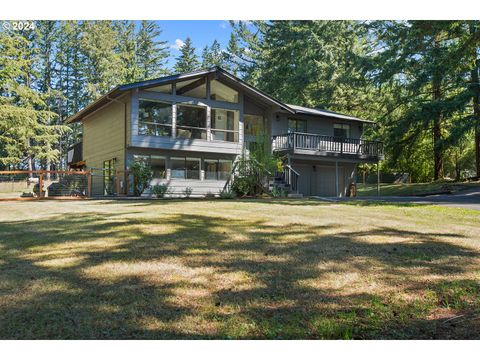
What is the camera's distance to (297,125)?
2464cm

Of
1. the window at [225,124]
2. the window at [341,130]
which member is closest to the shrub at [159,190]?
the window at [225,124]

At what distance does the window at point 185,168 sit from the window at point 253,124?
4.05m

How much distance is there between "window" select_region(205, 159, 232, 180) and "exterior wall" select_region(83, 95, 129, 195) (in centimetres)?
437

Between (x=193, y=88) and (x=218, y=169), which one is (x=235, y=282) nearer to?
(x=218, y=169)

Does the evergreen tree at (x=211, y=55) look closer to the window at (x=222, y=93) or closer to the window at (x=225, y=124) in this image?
the window at (x=222, y=93)

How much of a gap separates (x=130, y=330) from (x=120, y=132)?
60.5 feet

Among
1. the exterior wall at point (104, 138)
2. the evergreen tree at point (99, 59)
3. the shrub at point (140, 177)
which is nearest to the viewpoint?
the shrub at point (140, 177)

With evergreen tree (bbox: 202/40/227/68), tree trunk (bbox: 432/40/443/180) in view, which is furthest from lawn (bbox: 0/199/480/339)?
evergreen tree (bbox: 202/40/227/68)

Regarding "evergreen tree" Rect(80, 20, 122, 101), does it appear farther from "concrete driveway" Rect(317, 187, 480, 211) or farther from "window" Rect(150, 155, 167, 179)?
"concrete driveway" Rect(317, 187, 480, 211)

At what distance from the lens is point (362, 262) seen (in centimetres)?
506

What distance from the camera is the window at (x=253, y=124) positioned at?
23.6 meters

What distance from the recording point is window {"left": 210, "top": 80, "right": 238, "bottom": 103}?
22.4 metres
